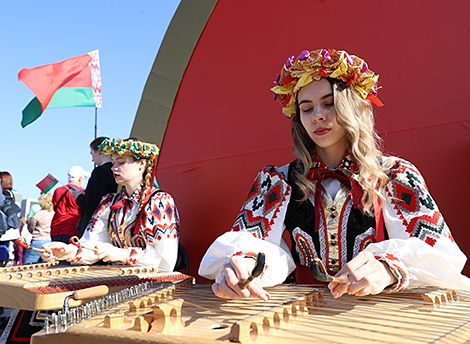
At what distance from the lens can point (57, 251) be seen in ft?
7.81

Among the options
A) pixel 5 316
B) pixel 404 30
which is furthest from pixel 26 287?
pixel 5 316

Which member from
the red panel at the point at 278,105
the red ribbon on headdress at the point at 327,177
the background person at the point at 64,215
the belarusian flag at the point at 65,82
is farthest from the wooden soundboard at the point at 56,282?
the belarusian flag at the point at 65,82

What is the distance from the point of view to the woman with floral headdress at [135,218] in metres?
2.74

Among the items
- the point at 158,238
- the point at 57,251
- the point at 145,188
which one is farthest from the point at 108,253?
the point at 145,188

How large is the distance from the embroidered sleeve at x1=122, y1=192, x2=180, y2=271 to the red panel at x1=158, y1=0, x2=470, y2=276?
43 cm

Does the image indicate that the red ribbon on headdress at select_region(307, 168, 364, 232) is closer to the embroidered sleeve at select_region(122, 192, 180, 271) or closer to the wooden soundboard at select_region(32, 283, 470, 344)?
the wooden soundboard at select_region(32, 283, 470, 344)

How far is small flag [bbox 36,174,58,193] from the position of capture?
382 centimetres

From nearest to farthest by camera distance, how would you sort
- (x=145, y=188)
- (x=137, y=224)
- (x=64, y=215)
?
1. (x=137, y=224)
2. (x=145, y=188)
3. (x=64, y=215)

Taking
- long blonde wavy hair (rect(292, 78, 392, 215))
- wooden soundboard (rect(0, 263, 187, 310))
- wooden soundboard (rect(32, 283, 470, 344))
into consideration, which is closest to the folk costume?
wooden soundboard (rect(0, 263, 187, 310))

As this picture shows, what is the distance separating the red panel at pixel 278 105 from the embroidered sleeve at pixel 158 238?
1.42 ft

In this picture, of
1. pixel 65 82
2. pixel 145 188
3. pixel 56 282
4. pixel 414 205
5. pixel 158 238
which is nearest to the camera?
pixel 414 205

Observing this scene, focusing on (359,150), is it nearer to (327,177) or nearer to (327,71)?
(327,177)

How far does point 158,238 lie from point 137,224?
0.21m

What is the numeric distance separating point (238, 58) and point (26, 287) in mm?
2232
